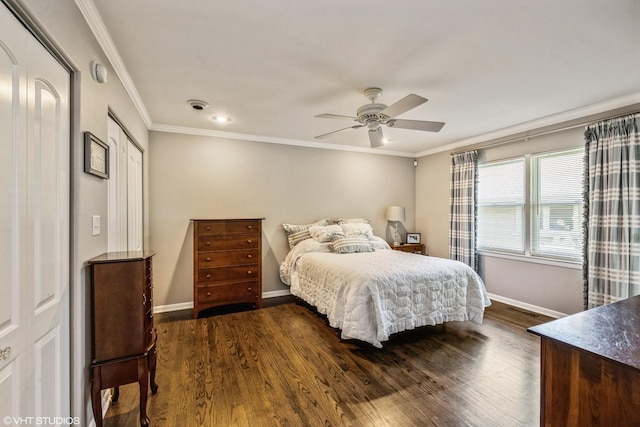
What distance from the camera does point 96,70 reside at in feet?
5.70

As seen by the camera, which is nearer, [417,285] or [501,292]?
[417,285]

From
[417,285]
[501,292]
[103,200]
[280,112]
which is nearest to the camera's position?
[103,200]

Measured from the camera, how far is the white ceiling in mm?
1656

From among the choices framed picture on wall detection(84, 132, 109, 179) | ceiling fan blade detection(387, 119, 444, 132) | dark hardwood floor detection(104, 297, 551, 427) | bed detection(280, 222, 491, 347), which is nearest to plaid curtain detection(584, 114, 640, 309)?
dark hardwood floor detection(104, 297, 551, 427)

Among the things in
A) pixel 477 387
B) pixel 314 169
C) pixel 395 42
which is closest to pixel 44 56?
pixel 395 42

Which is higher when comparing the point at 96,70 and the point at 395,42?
the point at 395,42

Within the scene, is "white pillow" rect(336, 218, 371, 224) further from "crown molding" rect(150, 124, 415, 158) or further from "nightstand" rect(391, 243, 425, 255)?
"crown molding" rect(150, 124, 415, 158)

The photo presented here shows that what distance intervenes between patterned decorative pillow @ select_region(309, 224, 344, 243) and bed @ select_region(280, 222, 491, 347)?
346 millimetres

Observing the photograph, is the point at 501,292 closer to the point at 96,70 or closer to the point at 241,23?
the point at 241,23

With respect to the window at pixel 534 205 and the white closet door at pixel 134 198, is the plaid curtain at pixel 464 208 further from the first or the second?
the white closet door at pixel 134 198

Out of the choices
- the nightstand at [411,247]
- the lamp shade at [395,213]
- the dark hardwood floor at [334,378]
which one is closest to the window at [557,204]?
the dark hardwood floor at [334,378]

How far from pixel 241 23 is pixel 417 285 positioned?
2.63 m

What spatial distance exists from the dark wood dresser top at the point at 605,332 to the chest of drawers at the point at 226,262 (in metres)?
3.19

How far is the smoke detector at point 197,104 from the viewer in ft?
9.72
